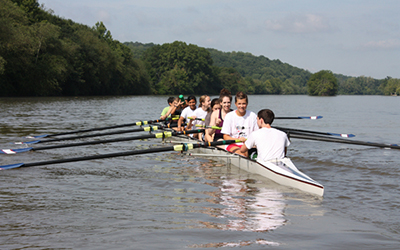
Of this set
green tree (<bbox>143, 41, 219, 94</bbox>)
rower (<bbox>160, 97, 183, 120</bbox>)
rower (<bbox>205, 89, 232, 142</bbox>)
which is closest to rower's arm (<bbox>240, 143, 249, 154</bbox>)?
rower (<bbox>205, 89, 232, 142</bbox>)

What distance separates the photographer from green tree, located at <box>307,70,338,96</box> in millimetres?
138125

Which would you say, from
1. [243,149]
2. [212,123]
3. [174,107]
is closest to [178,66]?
[174,107]

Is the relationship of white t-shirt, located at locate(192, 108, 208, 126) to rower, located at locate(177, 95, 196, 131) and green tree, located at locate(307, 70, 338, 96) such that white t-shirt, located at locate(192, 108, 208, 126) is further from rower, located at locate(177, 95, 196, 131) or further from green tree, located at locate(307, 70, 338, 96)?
green tree, located at locate(307, 70, 338, 96)

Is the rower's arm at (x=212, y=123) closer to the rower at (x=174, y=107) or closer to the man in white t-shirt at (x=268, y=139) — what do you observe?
the man in white t-shirt at (x=268, y=139)

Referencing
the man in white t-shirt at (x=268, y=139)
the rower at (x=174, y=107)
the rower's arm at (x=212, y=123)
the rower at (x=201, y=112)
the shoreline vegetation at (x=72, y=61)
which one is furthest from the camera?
the shoreline vegetation at (x=72, y=61)

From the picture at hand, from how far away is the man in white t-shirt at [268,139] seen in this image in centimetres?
635

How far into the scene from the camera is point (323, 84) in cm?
13912

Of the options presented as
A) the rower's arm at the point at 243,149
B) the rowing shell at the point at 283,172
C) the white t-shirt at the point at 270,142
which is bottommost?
the rowing shell at the point at 283,172

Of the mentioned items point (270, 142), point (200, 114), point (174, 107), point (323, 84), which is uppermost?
point (323, 84)

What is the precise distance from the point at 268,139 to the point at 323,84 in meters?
140

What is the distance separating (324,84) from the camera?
139 m

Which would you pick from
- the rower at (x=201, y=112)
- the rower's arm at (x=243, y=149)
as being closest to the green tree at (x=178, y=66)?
the rower at (x=201, y=112)

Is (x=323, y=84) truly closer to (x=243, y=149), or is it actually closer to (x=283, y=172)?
(x=243, y=149)

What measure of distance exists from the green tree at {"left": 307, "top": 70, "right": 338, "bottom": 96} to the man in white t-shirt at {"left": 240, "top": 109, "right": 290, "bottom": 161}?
453ft
